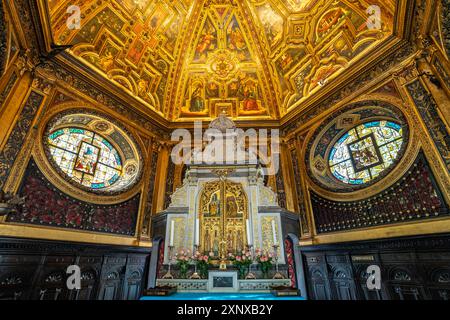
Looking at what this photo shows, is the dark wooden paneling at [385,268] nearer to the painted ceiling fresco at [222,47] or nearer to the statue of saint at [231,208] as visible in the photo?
the statue of saint at [231,208]

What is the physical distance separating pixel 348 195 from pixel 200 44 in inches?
392

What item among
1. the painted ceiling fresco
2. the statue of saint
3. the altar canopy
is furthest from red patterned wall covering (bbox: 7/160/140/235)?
the painted ceiling fresco

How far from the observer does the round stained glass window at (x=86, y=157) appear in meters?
7.62

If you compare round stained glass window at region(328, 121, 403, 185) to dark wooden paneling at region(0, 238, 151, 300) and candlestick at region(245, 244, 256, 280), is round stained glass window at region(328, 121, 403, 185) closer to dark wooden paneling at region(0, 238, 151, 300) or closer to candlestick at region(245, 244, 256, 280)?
candlestick at region(245, 244, 256, 280)

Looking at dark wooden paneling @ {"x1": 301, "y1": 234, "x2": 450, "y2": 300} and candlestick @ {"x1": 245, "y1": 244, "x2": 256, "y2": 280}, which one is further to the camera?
candlestick @ {"x1": 245, "y1": 244, "x2": 256, "y2": 280}

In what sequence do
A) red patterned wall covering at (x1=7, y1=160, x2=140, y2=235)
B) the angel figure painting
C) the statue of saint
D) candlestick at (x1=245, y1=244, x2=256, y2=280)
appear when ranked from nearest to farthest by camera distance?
candlestick at (x1=245, y1=244, x2=256, y2=280)
red patterned wall covering at (x1=7, y1=160, x2=140, y2=235)
the statue of saint
the angel figure painting

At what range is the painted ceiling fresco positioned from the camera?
8359mm

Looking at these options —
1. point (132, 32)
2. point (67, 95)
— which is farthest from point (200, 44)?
point (67, 95)

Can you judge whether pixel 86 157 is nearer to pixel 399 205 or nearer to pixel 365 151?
pixel 365 151

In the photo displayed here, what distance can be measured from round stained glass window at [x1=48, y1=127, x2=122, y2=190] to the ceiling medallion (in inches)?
258

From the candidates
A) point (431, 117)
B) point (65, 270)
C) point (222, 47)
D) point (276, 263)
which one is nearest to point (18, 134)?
point (65, 270)

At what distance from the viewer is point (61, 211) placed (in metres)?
6.62

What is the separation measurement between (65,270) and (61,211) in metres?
1.69

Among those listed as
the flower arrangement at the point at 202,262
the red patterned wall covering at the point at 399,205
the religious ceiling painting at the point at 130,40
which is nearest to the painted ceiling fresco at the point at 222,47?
the religious ceiling painting at the point at 130,40
